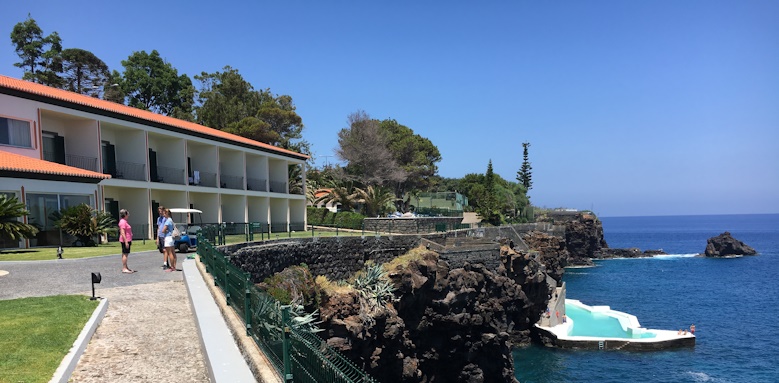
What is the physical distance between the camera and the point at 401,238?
30.5 m

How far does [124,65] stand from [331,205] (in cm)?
3619

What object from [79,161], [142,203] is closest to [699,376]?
[142,203]

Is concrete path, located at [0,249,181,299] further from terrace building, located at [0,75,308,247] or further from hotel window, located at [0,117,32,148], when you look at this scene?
hotel window, located at [0,117,32,148]

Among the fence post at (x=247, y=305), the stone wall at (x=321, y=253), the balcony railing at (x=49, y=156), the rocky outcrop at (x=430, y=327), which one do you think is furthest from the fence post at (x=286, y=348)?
the balcony railing at (x=49, y=156)

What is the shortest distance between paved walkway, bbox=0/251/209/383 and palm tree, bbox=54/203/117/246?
6.31 metres

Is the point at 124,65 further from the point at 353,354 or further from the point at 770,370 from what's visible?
the point at 770,370

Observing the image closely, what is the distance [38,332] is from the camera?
7.79m

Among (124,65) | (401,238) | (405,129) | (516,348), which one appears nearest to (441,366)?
(401,238)

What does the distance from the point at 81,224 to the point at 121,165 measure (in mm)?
7104

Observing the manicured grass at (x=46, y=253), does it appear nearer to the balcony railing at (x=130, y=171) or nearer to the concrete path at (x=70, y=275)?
the concrete path at (x=70, y=275)

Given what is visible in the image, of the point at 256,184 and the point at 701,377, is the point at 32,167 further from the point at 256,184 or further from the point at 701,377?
the point at 701,377

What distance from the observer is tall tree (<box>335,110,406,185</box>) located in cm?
5459

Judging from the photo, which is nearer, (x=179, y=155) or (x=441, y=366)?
(x=441, y=366)

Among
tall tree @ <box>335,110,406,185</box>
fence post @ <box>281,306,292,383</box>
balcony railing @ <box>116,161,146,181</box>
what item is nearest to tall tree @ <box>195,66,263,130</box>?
tall tree @ <box>335,110,406,185</box>
